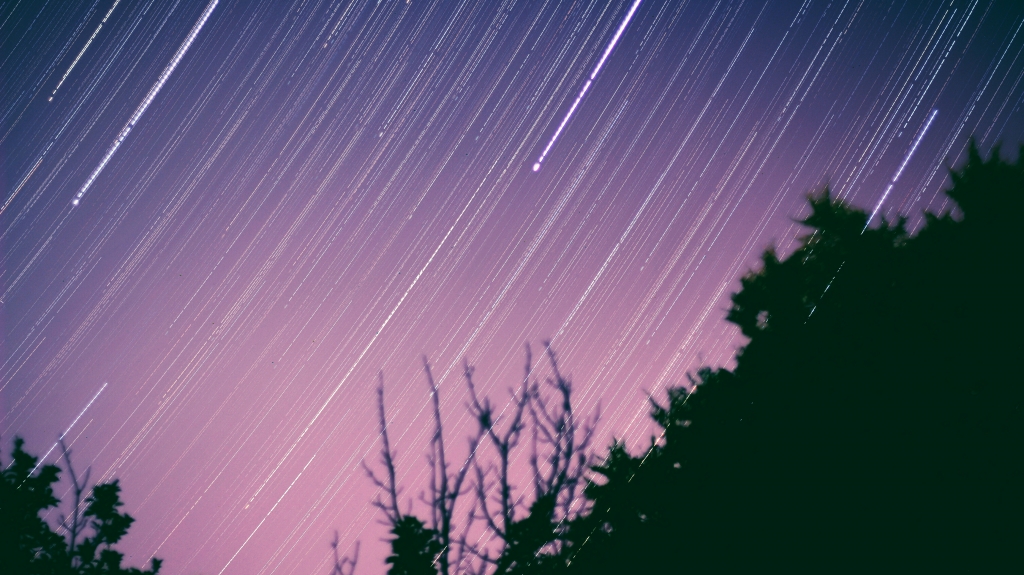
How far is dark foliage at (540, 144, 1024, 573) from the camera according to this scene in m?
4.80

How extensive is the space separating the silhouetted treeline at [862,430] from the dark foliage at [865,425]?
2cm

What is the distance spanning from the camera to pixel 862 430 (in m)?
5.45

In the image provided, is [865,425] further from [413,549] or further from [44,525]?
[44,525]

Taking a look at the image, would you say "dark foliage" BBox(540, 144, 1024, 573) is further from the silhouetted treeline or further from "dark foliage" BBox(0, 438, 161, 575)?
"dark foliage" BBox(0, 438, 161, 575)

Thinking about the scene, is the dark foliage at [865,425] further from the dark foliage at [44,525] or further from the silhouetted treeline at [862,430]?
the dark foliage at [44,525]

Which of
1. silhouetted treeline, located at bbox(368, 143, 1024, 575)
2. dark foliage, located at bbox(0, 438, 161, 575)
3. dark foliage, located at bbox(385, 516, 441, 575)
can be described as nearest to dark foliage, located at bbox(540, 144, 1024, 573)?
silhouetted treeline, located at bbox(368, 143, 1024, 575)

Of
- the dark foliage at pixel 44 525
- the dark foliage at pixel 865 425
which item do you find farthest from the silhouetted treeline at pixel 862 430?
the dark foliage at pixel 44 525

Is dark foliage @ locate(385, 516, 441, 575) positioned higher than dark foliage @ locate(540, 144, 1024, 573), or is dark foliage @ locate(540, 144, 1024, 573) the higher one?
dark foliage @ locate(540, 144, 1024, 573)

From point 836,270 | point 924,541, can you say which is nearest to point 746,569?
point 924,541

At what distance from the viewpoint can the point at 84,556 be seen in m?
8.83

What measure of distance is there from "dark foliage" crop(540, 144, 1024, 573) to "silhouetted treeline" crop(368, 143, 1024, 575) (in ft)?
0.05

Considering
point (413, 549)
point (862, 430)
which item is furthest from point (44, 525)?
point (862, 430)

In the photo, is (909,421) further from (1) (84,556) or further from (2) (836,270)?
(1) (84,556)

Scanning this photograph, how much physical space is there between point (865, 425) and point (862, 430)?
0.22 ft
